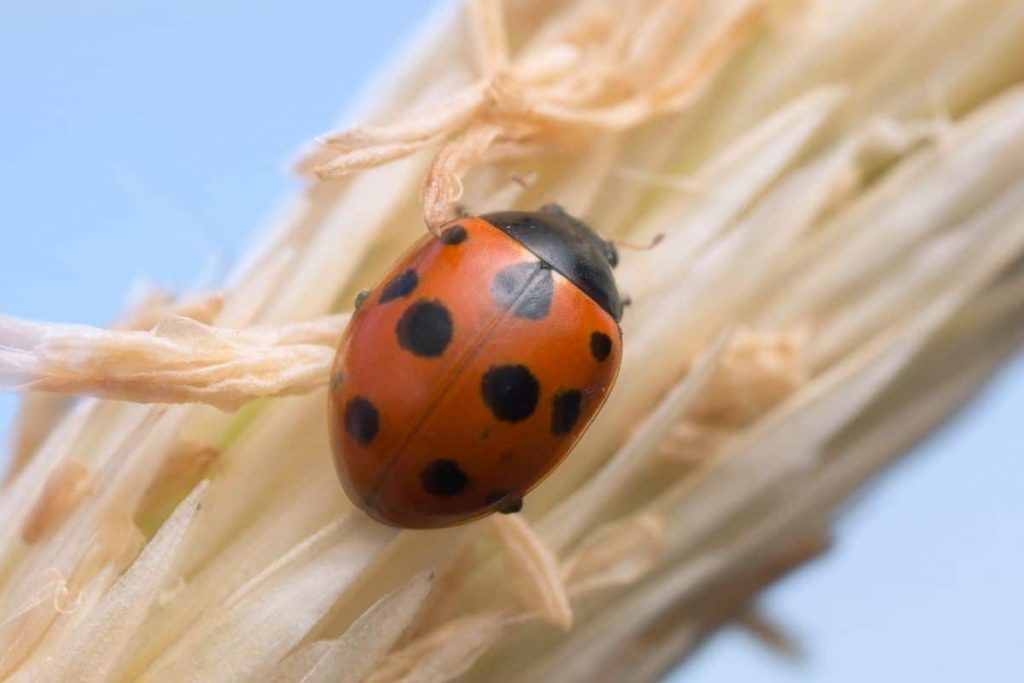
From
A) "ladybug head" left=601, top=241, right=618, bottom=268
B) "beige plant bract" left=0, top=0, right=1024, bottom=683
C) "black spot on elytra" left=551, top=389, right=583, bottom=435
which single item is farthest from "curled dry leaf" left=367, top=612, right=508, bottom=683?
"ladybug head" left=601, top=241, right=618, bottom=268

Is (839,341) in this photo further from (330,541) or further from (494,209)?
(330,541)

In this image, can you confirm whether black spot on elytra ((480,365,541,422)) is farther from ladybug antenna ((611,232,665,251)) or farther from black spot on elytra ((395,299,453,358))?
ladybug antenna ((611,232,665,251))

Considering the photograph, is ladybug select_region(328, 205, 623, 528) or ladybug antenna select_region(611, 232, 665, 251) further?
ladybug antenna select_region(611, 232, 665, 251)

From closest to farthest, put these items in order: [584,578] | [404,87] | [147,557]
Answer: [147,557] < [584,578] < [404,87]

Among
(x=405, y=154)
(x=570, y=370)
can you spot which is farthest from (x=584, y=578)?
(x=405, y=154)

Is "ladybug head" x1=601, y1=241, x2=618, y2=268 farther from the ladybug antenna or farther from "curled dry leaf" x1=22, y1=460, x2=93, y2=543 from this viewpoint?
"curled dry leaf" x1=22, y1=460, x2=93, y2=543

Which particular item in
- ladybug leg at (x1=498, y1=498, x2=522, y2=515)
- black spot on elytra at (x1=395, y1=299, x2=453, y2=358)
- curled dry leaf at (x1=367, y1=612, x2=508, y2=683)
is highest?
black spot on elytra at (x1=395, y1=299, x2=453, y2=358)

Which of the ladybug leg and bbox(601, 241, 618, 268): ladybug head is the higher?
bbox(601, 241, 618, 268): ladybug head
